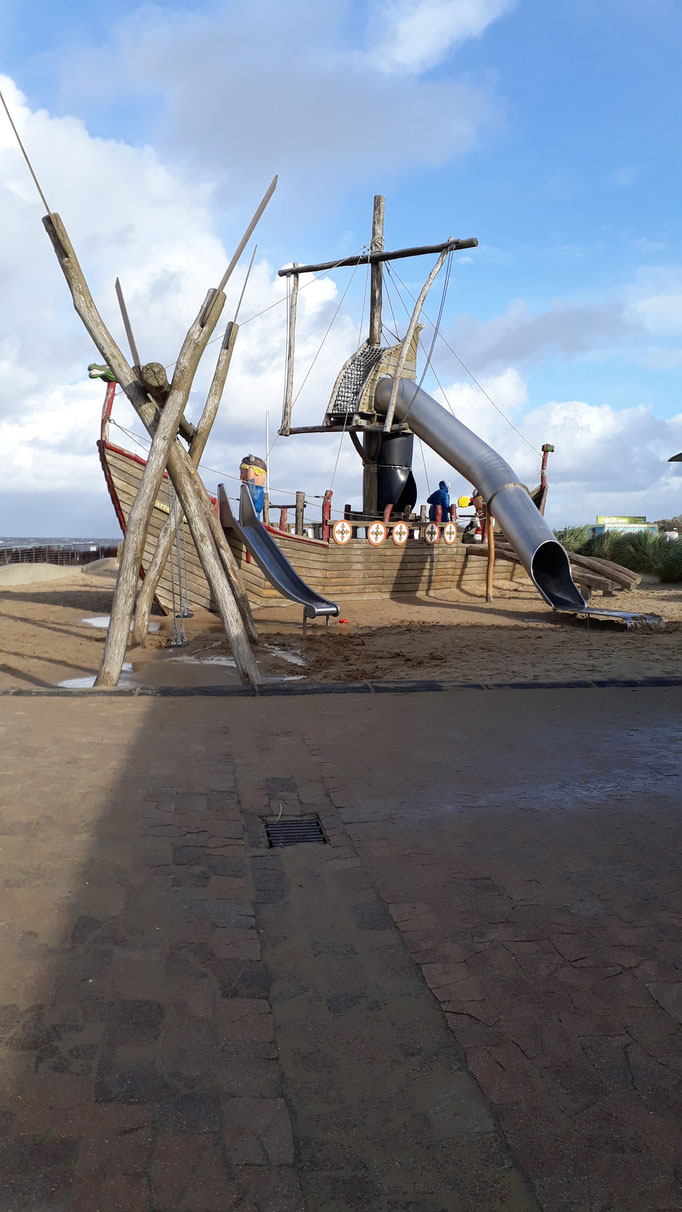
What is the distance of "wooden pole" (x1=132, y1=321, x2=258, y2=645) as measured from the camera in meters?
10.0

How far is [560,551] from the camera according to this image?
16.3 meters

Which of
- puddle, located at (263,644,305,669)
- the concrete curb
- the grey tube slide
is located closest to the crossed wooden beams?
the concrete curb

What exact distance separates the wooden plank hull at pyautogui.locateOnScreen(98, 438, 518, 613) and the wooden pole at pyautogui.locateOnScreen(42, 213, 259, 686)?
5017 mm

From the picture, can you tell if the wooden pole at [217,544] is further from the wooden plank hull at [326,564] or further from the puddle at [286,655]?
the wooden plank hull at [326,564]

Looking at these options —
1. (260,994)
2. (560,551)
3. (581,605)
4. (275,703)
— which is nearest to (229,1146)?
(260,994)

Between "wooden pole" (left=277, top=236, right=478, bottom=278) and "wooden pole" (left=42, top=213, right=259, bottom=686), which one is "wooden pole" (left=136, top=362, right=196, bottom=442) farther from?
"wooden pole" (left=277, top=236, right=478, bottom=278)

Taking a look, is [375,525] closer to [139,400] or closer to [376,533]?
[376,533]

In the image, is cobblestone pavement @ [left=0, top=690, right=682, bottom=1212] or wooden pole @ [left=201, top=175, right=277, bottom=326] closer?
cobblestone pavement @ [left=0, top=690, right=682, bottom=1212]

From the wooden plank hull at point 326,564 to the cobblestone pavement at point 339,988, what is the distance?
9.63 m

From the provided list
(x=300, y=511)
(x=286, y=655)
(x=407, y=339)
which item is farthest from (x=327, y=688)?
(x=407, y=339)

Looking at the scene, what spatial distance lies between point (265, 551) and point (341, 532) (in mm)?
4061

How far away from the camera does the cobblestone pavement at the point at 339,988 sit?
210 centimetres

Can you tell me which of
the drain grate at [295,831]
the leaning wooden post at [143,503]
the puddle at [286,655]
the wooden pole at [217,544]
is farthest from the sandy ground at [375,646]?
the drain grate at [295,831]

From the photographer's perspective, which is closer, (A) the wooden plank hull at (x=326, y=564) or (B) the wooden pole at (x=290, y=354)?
(A) the wooden plank hull at (x=326, y=564)
